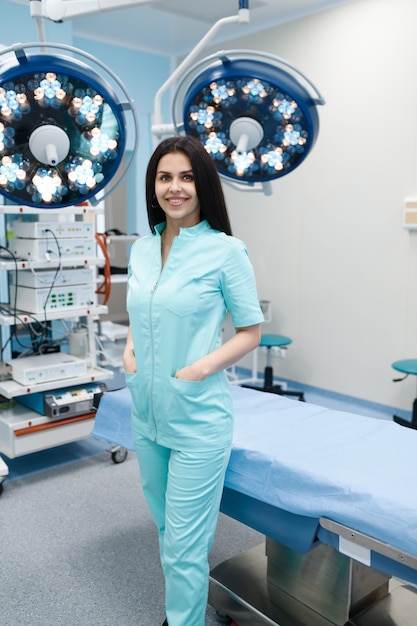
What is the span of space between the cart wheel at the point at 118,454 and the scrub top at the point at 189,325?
63.2 inches

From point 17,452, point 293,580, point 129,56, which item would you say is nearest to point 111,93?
point 293,580

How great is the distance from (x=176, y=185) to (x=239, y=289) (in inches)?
11.9

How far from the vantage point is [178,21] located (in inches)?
168

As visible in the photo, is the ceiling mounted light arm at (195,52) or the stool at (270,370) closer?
the ceiling mounted light arm at (195,52)

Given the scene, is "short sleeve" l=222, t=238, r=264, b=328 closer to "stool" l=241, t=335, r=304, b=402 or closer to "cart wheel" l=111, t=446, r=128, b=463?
"cart wheel" l=111, t=446, r=128, b=463

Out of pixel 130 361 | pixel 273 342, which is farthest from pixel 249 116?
pixel 273 342

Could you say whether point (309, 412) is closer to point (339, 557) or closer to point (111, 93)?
point (339, 557)

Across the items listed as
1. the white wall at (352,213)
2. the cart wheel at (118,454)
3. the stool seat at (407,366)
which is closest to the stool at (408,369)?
the stool seat at (407,366)

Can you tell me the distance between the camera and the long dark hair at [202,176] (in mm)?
1421

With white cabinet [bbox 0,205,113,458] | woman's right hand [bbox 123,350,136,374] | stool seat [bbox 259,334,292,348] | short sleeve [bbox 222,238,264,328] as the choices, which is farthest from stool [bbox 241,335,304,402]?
short sleeve [bbox 222,238,264,328]

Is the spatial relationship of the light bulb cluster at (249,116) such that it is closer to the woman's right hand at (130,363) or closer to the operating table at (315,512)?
the woman's right hand at (130,363)

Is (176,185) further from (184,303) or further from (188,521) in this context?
(188,521)

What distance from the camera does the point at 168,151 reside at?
1444mm

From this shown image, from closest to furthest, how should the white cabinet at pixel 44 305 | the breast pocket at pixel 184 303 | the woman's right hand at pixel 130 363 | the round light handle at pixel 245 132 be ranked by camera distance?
the breast pocket at pixel 184 303 < the woman's right hand at pixel 130 363 < the round light handle at pixel 245 132 < the white cabinet at pixel 44 305
